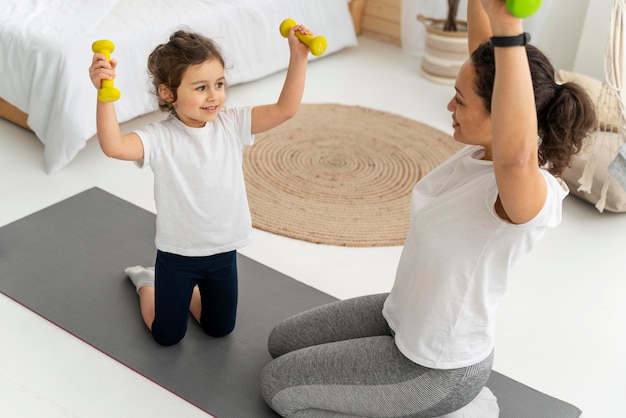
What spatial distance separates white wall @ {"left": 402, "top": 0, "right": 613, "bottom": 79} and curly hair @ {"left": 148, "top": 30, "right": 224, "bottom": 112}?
2.47 meters

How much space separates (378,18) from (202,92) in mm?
3142

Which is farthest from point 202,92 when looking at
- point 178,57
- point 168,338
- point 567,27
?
point 567,27

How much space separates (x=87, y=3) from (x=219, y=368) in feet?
5.83

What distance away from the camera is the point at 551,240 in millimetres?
2699

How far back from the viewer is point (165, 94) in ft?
5.65

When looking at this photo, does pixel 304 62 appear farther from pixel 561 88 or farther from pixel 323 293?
pixel 323 293

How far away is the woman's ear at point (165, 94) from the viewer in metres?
1.71

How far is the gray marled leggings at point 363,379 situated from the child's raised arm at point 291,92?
0.47 meters

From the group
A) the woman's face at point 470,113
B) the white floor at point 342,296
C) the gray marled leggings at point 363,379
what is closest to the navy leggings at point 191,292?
the white floor at point 342,296

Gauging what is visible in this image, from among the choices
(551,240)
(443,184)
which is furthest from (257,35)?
(443,184)

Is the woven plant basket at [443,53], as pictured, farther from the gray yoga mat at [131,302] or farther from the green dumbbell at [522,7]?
the green dumbbell at [522,7]

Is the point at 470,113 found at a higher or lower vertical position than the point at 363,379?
higher

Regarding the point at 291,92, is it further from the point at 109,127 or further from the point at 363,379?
the point at 363,379

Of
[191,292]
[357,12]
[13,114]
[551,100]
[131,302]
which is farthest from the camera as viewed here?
[357,12]
